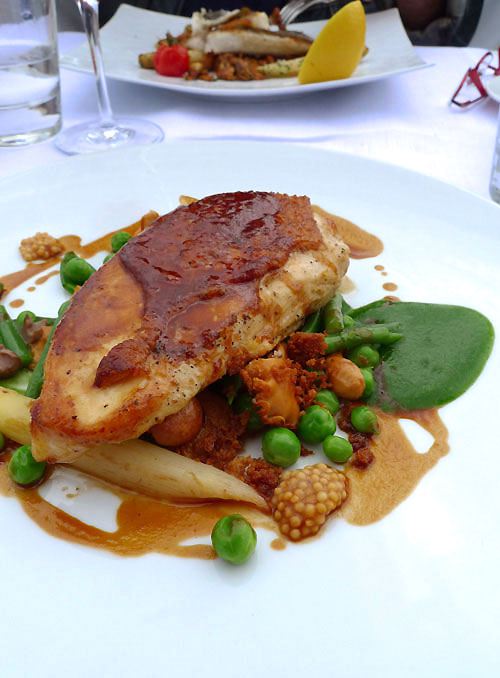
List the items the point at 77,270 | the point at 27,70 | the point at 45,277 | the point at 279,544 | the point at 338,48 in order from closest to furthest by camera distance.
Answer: the point at 279,544, the point at 77,270, the point at 45,277, the point at 27,70, the point at 338,48

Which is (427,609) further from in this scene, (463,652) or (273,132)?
(273,132)

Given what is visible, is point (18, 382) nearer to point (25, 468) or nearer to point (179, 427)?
point (25, 468)

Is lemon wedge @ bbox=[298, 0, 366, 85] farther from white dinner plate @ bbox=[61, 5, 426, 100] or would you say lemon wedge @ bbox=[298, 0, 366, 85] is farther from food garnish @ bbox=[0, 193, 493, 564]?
food garnish @ bbox=[0, 193, 493, 564]

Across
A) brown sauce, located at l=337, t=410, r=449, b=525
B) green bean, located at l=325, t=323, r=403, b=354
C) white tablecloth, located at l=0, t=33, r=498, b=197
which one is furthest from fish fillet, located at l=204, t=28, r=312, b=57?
brown sauce, located at l=337, t=410, r=449, b=525

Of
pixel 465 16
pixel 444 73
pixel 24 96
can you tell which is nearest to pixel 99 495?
pixel 24 96

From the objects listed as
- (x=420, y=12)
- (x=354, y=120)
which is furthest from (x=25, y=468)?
(x=420, y=12)
